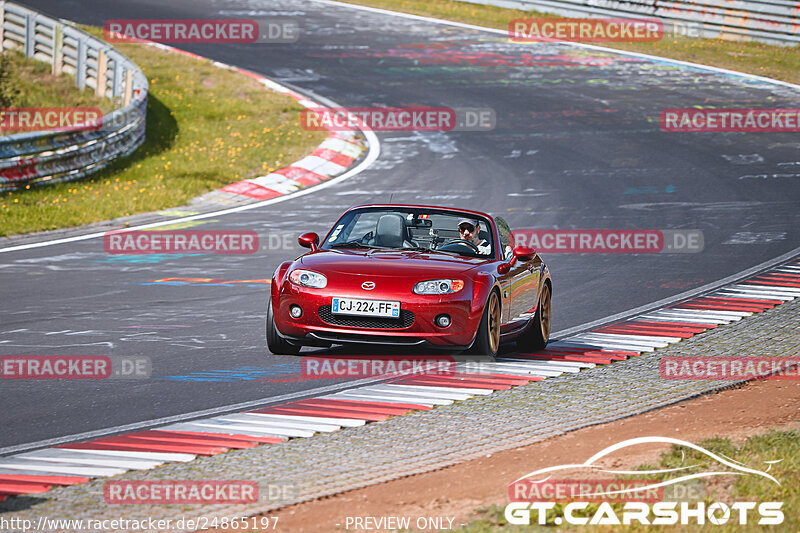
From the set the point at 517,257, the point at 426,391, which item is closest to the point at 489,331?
the point at 517,257

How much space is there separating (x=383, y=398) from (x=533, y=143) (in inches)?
664

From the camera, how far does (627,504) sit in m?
6.07

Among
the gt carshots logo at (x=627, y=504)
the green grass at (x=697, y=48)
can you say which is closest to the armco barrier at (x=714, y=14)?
the green grass at (x=697, y=48)

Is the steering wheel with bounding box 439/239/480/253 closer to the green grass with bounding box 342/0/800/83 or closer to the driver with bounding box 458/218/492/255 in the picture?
the driver with bounding box 458/218/492/255

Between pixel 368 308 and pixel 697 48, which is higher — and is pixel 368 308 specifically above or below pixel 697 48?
below

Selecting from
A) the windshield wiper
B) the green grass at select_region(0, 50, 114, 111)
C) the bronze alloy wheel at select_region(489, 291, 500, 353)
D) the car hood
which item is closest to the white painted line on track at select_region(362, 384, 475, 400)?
the car hood

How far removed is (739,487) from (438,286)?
12.6ft

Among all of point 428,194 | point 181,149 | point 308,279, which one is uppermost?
point 308,279

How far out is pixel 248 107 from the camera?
27188 mm

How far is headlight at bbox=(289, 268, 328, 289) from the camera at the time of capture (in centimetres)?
979

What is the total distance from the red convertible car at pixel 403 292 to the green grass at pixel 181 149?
8116 mm

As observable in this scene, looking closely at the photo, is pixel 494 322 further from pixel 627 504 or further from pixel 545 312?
pixel 627 504

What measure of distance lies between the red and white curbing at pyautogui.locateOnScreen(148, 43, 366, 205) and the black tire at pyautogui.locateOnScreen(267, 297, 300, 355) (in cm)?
1018

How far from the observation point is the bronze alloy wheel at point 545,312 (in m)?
11.3
